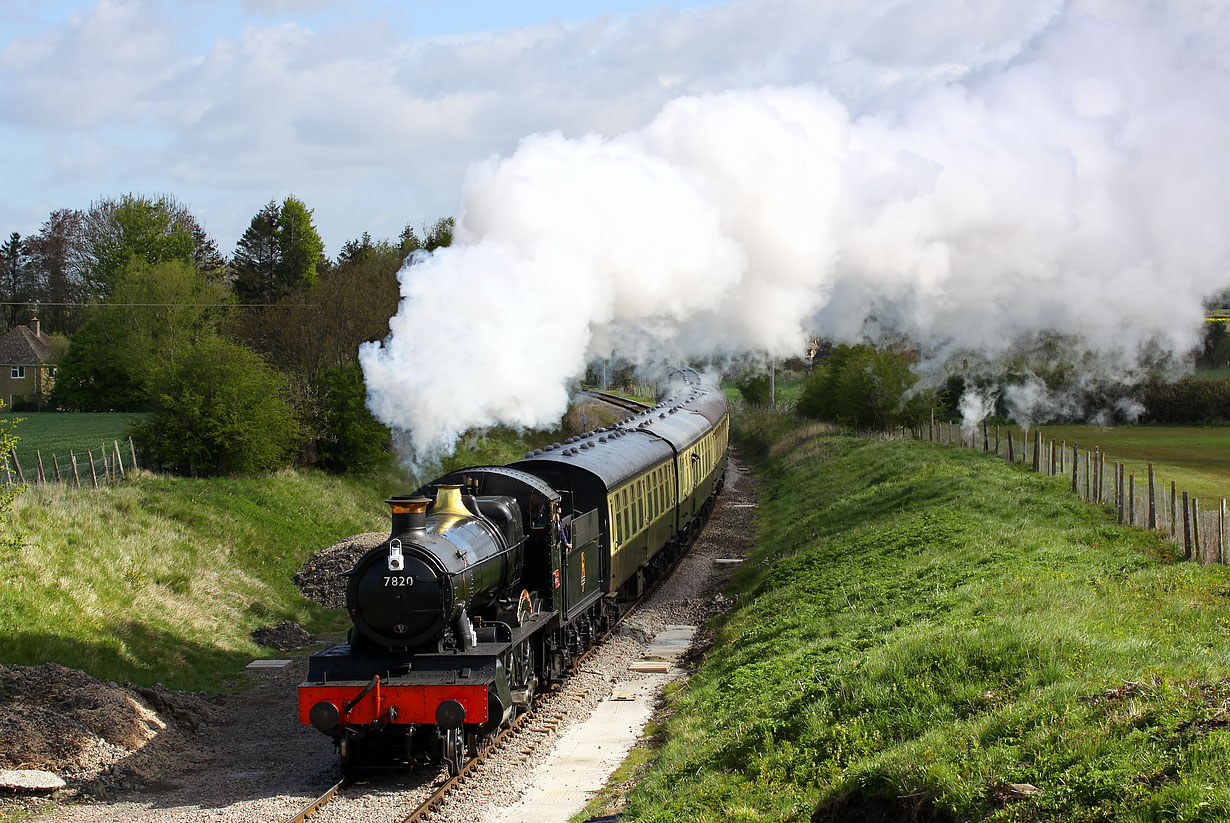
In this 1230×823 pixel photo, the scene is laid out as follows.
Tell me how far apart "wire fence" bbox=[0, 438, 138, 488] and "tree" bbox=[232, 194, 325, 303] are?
2915cm

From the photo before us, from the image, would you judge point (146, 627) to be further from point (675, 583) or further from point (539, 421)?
point (675, 583)

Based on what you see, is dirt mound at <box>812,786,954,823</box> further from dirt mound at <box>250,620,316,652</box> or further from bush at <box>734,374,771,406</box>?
bush at <box>734,374,771,406</box>

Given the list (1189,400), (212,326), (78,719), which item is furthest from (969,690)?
(212,326)

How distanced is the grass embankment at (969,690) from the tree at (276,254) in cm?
5477

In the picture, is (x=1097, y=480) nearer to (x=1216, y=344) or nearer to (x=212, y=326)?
(x=1216, y=344)

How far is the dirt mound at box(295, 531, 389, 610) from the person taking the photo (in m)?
24.2

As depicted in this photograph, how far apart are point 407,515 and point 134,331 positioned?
166 ft

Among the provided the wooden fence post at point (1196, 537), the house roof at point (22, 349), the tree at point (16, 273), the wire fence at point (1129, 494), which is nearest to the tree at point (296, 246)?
the house roof at point (22, 349)

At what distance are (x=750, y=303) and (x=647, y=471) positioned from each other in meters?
6.28

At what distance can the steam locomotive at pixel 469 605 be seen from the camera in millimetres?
11508

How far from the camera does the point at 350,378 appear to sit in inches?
1427

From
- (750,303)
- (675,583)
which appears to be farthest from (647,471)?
(750,303)

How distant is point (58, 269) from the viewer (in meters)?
84.9

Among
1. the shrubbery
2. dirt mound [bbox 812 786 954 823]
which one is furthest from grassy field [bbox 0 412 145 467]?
the shrubbery
